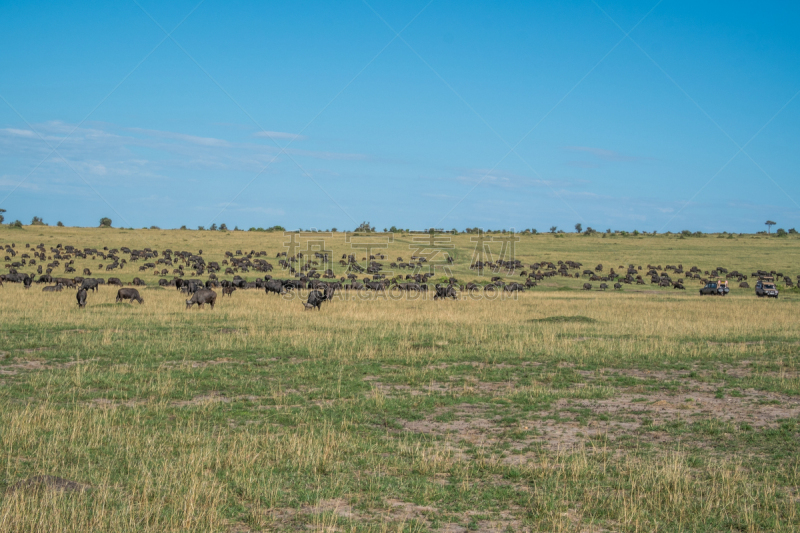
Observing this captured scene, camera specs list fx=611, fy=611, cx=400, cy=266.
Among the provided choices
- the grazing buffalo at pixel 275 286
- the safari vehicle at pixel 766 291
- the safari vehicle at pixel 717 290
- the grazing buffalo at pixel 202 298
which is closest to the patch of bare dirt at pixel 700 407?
the grazing buffalo at pixel 202 298

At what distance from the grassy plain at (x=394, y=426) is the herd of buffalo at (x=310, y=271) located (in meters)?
22.7

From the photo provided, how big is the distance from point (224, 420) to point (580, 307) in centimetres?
2869

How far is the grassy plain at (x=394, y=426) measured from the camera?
22.9ft

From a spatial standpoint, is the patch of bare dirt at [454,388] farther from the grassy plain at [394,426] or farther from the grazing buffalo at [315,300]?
the grazing buffalo at [315,300]

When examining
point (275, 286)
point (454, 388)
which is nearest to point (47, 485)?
point (454, 388)

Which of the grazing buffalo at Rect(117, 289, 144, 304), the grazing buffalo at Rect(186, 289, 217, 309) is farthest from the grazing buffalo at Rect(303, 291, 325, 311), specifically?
the grazing buffalo at Rect(117, 289, 144, 304)

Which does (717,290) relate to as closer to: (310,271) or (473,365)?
(310,271)

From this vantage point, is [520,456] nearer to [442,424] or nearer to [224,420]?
[442,424]

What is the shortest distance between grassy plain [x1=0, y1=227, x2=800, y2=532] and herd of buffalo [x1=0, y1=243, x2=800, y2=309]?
22.7 metres

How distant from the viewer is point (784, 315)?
1243 inches

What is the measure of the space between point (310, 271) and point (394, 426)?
173ft

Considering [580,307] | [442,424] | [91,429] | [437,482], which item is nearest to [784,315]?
[580,307]

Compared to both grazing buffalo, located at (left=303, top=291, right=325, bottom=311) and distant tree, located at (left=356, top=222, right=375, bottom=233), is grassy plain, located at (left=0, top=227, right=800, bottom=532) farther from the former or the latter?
distant tree, located at (left=356, top=222, right=375, bottom=233)

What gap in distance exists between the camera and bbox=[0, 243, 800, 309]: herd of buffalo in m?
47.2
